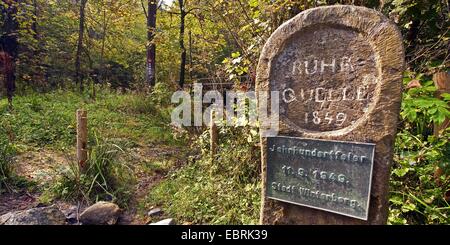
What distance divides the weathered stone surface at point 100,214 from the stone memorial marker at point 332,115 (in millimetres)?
1717

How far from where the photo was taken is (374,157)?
1.82 m

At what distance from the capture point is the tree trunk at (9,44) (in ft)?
23.7

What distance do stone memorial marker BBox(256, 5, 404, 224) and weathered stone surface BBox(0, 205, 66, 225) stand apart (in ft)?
6.80

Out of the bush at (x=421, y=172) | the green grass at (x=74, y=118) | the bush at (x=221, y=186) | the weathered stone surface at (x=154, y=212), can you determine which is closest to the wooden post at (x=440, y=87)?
the bush at (x=421, y=172)

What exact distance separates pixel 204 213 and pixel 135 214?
83 centimetres

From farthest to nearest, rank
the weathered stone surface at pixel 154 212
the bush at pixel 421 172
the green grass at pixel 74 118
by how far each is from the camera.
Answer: the green grass at pixel 74 118 → the weathered stone surface at pixel 154 212 → the bush at pixel 421 172

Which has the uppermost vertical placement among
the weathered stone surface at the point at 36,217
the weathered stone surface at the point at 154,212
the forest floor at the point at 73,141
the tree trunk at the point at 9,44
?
the tree trunk at the point at 9,44

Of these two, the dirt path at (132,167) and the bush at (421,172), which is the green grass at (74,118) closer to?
the dirt path at (132,167)

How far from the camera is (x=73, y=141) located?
17.0 feet

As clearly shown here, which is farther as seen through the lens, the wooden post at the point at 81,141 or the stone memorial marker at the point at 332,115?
the wooden post at the point at 81,141

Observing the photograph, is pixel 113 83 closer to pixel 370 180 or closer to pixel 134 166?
pixel 134 166

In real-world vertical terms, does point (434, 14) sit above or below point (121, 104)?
above

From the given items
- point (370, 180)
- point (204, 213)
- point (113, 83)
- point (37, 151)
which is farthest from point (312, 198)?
point (113, 83)

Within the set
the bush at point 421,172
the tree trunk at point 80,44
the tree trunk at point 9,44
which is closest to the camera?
the bush at point 421,172
